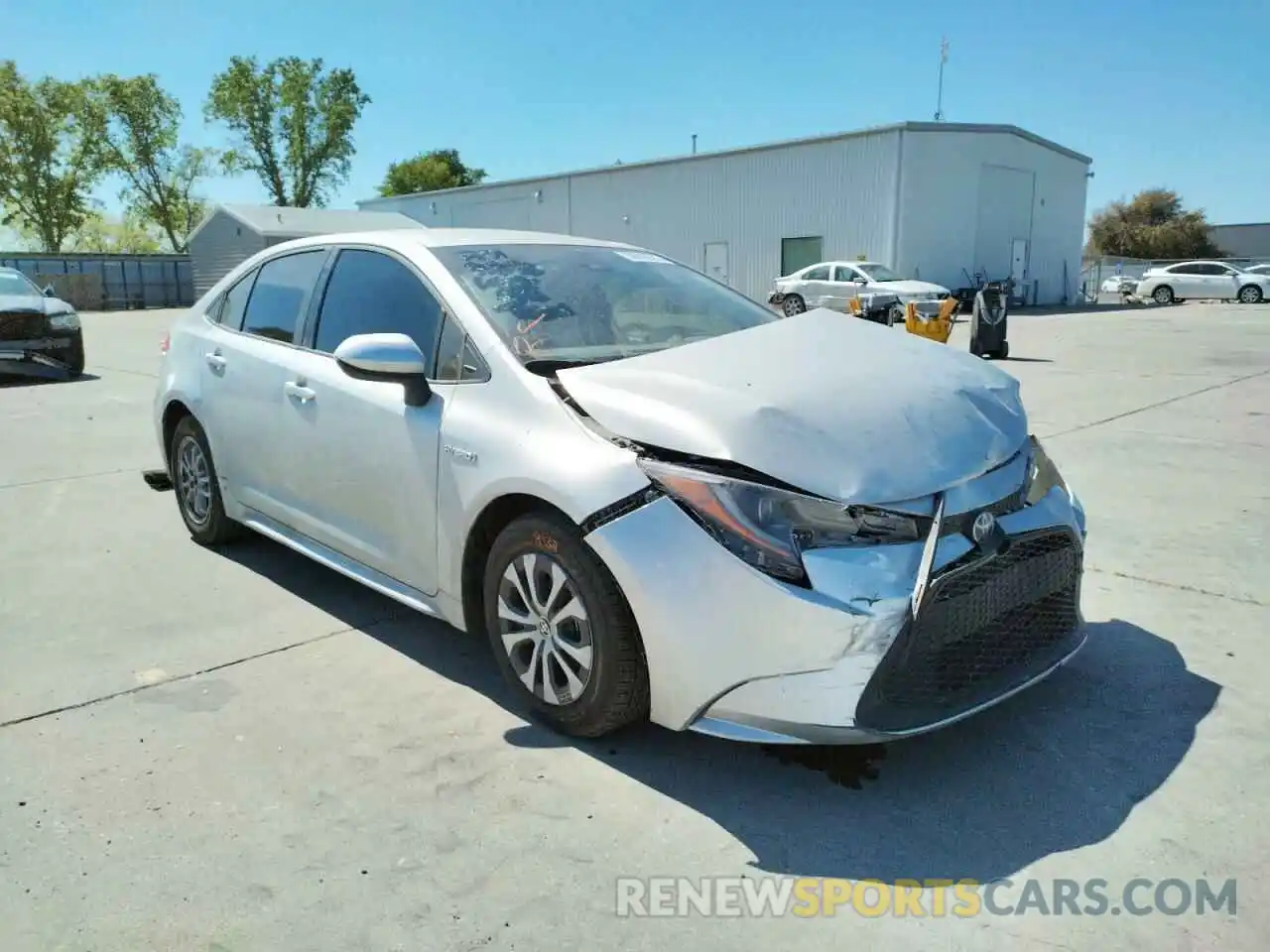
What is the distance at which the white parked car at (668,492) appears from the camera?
251 centimetres

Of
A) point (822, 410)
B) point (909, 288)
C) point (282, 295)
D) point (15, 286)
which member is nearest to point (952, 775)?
point (822, 410)

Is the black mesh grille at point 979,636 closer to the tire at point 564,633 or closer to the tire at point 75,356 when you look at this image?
the tire at point 564,633

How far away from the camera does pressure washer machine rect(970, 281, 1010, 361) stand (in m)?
14.6

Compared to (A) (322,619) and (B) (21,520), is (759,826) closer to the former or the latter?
(A) (322,619)

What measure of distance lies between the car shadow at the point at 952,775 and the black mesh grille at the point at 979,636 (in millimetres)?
277

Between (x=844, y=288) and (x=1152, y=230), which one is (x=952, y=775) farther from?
(x=1152, y=230)

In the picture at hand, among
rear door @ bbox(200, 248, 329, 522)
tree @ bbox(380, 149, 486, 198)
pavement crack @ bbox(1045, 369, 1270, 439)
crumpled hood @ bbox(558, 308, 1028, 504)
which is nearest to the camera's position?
crumpled hood @ bbox(558, 308, 1028, 504)

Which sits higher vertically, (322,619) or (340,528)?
(340,528)

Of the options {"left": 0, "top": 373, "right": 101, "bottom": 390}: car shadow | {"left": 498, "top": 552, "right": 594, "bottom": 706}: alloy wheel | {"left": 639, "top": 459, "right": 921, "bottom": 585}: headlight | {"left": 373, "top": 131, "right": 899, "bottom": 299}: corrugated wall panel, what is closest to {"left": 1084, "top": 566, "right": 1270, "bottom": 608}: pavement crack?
{"left": 639, "top": 459, "right": 921, "bottom": 585}: headlight

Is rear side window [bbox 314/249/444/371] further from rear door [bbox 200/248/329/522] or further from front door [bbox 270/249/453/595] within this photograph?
rear door [bbox 200/248/329/522]

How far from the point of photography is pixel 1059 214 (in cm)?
3581

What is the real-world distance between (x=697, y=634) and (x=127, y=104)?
74796mm

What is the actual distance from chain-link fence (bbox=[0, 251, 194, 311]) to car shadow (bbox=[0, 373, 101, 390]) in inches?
1138

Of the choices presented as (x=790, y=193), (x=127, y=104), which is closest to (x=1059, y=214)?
(x=790, y=193)
